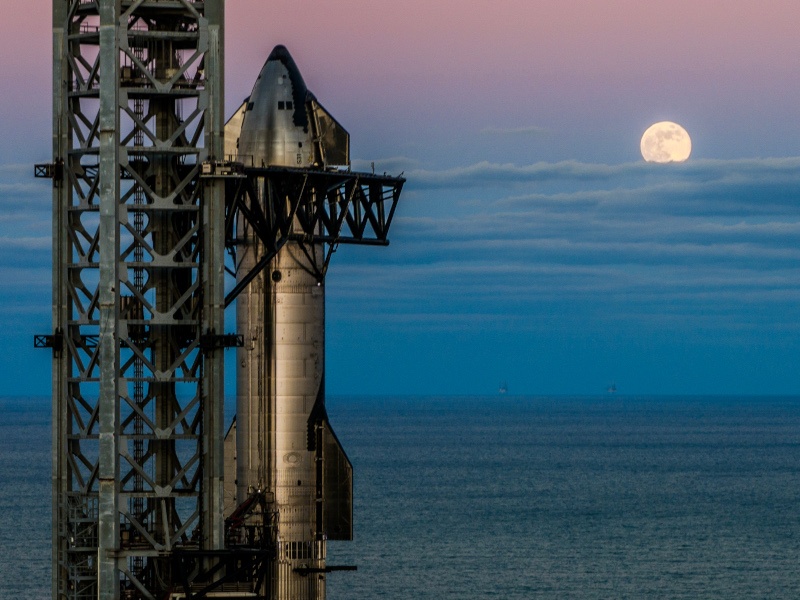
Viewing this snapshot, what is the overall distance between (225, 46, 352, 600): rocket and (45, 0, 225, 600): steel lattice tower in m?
13.5

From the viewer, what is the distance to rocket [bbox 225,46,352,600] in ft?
244

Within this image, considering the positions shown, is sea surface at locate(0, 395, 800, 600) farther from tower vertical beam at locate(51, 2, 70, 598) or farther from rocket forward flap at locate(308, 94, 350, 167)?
tower vertical beam at locate(51, 2, 70, 598)

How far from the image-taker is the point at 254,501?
241 ft

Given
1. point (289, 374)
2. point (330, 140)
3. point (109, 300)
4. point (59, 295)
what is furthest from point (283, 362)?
point (109, 300)

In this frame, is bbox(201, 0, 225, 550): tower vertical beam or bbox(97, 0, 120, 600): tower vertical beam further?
bbox(201, 0, 225, 550): tower vertical beam

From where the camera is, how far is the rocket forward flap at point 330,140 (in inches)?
2938

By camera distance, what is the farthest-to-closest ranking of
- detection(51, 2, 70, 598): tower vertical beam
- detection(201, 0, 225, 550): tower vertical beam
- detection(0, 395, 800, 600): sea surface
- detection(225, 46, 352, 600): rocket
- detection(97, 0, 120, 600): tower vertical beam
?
detection(0, 395, 800, 600): sea surface < detection(225, 46, 352, 600): rocket < detection(51, 2, 70, 598): tower vertical beam < detection(201, 0, 225, 550): tower vertical beam < detection(97, 0, 120, 600): tower vertical beam

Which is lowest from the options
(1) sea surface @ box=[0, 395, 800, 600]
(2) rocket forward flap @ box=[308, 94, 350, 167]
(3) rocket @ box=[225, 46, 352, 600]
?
(1) sea surface @ box=[0, 395, 800, 600]

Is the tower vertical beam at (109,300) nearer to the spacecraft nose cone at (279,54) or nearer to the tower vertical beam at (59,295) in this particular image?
the tower vertical beam at (59,295)

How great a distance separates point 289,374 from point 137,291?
54.9 ft

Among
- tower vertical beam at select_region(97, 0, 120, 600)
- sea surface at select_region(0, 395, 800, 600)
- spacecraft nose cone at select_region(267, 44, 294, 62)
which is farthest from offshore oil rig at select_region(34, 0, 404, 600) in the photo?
sea surface at select_region(0, 395, 800, 600)

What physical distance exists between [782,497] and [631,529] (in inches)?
1737

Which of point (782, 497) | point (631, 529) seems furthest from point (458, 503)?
point (782, 497)

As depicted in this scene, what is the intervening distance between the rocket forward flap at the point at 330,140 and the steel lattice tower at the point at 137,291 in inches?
556
